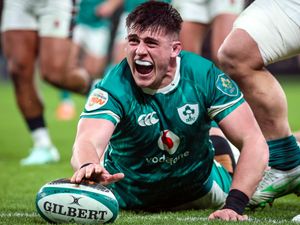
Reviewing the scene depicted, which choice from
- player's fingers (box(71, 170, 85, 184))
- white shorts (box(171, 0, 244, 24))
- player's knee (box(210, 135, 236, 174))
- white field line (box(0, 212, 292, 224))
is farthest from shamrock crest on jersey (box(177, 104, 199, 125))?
white shorts (box(171, 0, 244, 24))

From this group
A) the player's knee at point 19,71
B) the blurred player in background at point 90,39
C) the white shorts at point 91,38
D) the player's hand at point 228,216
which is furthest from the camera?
the white shorts at point 91,38

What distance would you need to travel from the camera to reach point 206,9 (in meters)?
7.50

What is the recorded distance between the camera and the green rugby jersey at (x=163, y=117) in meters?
4.36

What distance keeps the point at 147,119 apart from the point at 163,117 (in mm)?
86

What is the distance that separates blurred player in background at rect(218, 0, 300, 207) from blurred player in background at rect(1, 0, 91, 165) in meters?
3.41

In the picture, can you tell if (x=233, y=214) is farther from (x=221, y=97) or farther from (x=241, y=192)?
(x=221, y=97)

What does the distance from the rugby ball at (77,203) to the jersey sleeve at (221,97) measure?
2.45 feet

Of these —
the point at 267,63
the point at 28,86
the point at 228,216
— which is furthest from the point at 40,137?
the point at 228,216

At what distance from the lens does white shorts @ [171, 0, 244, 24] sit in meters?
7.41

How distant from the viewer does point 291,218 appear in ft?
14.8

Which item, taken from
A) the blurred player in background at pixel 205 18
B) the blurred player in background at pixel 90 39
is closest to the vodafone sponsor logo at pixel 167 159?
the blurred player in background at pixel 205 18

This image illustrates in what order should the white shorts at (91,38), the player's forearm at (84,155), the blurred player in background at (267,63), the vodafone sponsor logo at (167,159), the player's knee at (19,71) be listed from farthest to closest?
1. the white shorts at (91,38)
2. the player's knee at (19,71)
3. the blurred player in background at (267,63)
4. the vodafone sponsor logo at (167,159)
5. the player's forearm at (84,155)

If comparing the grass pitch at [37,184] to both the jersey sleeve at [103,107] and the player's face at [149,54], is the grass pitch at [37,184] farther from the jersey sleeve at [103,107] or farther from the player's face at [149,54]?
the player's face at [149,54]

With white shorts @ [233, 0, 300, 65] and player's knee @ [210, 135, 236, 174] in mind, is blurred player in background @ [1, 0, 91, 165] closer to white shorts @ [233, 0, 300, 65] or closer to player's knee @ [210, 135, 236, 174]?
player's knee @ [210, 135, 236, 174]
